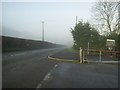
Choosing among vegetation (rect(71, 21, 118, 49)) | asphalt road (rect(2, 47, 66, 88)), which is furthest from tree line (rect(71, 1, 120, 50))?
asphalt road (rect(2, 47, 66, 88))

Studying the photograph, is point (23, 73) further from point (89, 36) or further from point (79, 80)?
point (89, 36)

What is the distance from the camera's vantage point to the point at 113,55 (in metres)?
13.5

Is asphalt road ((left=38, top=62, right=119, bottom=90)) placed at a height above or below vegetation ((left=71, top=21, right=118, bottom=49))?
below

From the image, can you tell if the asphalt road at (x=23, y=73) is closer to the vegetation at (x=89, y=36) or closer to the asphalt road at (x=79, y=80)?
the asphalt road at (x=79, y=80)

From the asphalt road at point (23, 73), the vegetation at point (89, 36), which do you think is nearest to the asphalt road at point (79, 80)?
the asphalt road at point (23, 73)

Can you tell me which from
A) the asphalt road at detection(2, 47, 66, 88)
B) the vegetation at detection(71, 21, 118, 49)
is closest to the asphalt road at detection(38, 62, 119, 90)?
the asphalt road at detection(2, 47, 66, 88)

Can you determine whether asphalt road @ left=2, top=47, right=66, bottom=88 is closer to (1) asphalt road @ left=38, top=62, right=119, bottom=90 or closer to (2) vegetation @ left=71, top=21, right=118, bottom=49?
(1) asphalt road @ left=38, top=62, right=119, bottom=90

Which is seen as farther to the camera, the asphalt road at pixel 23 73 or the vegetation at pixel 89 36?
the vegetation at pixel 89 36

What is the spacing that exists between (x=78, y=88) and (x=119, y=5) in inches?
861

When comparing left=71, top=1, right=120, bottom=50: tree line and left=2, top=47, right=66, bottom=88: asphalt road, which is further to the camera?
left=71, top=1, right=120, bottom=50: tree line

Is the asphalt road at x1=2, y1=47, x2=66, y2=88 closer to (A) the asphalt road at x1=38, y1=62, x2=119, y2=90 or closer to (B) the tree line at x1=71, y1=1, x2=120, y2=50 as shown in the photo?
(A) the asphalt road at x1=38, y1=62, x2=119, y2=90

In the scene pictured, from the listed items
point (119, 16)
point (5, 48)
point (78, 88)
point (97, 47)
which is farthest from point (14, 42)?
point (119, 16)

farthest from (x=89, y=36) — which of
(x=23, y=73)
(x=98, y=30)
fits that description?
(x=23, y=73)

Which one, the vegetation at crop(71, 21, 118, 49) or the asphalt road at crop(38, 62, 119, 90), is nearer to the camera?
the asphalt road at crop(38, 62, 119, 90)
